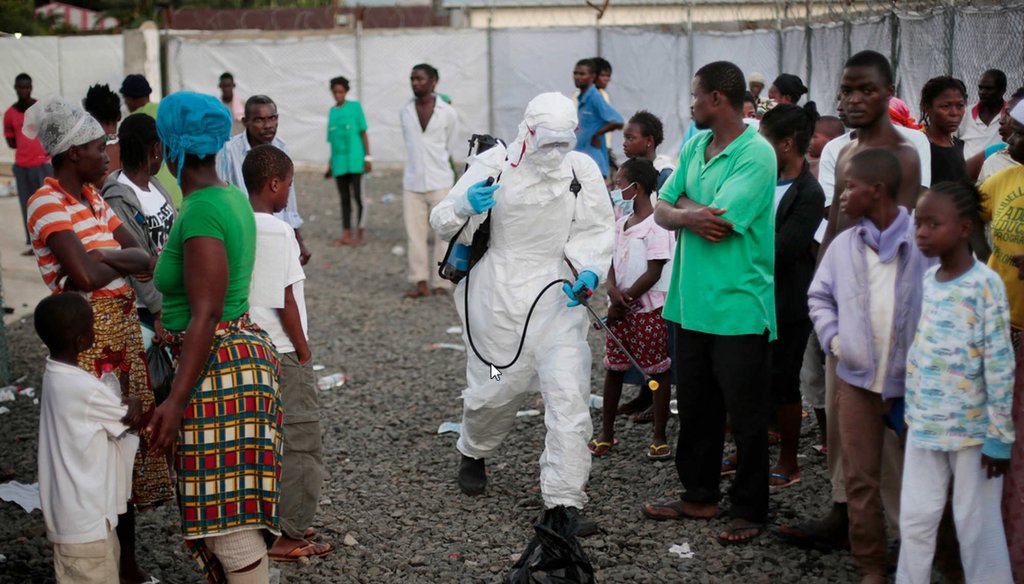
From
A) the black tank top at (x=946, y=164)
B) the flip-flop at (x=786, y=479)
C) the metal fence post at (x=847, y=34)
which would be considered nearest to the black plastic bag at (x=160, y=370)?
the flip-flop at (x=786, y=479)

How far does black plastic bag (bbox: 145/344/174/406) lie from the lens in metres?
4.58

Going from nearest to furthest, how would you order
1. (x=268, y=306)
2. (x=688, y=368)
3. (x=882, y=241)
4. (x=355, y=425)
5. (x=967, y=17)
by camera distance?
1. (x=882, y=241)
2. (x=268, y=306)
3. (x=688, y=368)
4. (x=355, y=425)
5. (x=967, y=17)

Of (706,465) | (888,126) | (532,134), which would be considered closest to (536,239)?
(532,134)

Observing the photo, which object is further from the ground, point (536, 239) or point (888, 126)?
point (888, 126)

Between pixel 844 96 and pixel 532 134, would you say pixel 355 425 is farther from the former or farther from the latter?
pixel 844 96

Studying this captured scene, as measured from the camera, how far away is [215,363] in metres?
3.52

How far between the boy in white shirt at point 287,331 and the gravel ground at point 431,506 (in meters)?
0.23

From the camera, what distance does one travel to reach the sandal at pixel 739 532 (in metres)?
4.71

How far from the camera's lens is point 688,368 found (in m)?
4.87

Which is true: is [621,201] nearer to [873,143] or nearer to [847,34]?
A: [873,143]

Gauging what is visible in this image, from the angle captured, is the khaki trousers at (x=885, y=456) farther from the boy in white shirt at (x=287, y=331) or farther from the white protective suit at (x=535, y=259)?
the boy in white shirt at (x=287, y=331)

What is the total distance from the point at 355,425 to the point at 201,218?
11.6 ft

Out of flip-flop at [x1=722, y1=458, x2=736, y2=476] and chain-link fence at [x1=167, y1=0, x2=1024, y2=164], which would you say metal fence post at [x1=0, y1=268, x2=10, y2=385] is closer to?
flip-flop at [x1=722, y1=458, x2=736, y2=476]

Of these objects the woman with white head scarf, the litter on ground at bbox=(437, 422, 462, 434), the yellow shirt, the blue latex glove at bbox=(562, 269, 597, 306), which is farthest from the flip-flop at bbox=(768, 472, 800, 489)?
the woman with white head scarf
